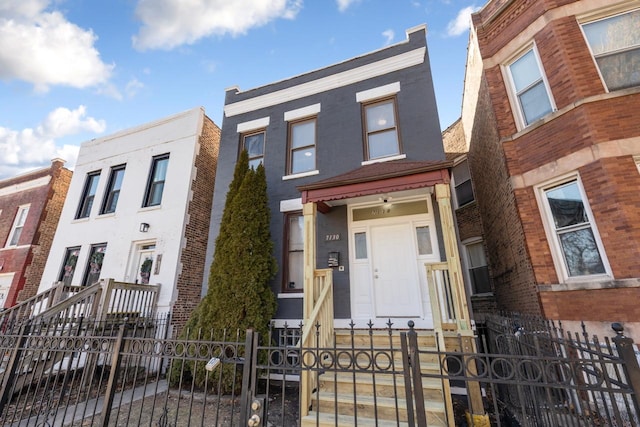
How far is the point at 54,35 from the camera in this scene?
27.1 ft

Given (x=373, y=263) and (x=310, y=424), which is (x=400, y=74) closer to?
(x=373, y=263)

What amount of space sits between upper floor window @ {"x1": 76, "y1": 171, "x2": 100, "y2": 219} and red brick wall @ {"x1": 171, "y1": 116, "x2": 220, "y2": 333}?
4736 millimetres

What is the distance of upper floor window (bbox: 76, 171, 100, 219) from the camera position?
11.2m

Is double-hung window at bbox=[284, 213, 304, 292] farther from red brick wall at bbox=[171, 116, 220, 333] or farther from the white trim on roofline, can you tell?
the white trim on roofline

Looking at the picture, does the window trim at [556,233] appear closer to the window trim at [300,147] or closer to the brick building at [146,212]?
the window trim at [300,147]

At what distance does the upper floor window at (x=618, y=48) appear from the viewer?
5.59 m

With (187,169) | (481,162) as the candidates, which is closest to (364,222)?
(481,162)

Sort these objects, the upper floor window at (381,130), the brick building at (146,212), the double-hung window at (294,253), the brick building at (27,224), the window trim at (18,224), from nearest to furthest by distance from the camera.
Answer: the double-hung window at (294,253)
the upper floor window at (381,130)
the brick building at (146,212)
the brick building at (27,224)
the window trim at (18,224)

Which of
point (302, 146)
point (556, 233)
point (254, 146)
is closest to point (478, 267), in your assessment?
point (556, 233)

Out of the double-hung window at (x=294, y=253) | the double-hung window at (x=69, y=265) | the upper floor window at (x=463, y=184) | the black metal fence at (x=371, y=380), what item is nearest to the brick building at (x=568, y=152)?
the black metal fence at (x=371, y=380)

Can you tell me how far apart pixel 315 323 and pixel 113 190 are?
10.1 metres

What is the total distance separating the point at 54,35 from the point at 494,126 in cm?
1232

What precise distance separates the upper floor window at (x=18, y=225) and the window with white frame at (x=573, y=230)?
19209 millimetres

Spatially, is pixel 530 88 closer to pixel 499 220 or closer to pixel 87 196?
pixel 499 220
